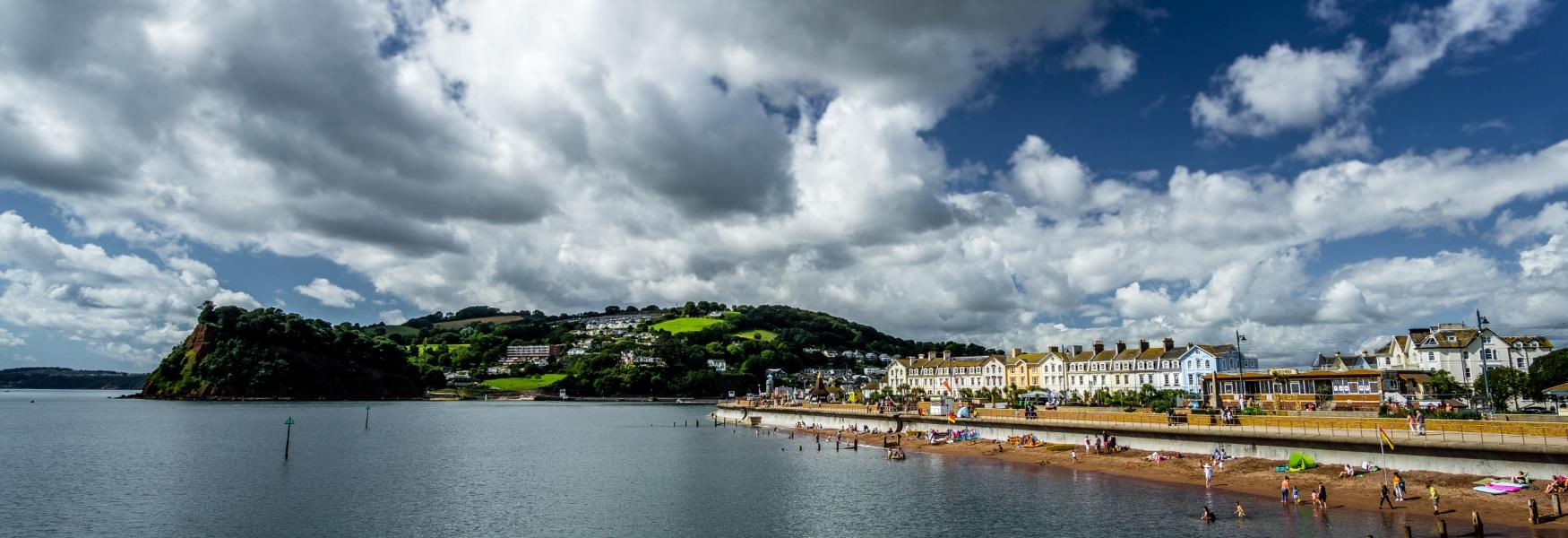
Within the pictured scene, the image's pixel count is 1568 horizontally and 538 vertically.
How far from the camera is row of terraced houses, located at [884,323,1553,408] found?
81.4m

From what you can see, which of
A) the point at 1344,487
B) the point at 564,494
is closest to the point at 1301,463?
the point at 1344,487

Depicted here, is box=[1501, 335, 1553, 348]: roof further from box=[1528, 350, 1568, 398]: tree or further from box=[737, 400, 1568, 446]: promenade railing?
box=[737, 400, 1568, 446]: promenade railing

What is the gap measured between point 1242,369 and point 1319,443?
1858 inches

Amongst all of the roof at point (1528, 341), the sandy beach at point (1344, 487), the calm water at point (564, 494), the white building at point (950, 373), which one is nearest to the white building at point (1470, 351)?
the roof at point (1528, 341)

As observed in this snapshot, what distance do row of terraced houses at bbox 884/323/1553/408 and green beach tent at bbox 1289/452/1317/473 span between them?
24344 millimetres

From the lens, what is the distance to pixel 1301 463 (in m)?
48.5

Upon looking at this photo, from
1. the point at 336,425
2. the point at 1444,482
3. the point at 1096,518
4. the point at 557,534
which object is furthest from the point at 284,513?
the point at 336,425

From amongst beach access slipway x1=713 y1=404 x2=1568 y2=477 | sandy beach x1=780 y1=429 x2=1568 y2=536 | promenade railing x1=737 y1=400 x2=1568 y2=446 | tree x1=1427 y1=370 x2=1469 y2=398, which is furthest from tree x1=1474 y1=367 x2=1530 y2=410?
sandy beach x1=780 y1=429 x2=1568 y2=536

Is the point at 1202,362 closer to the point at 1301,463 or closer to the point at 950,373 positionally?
the point at 950,373

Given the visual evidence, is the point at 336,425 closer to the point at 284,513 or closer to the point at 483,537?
the point at 284,513

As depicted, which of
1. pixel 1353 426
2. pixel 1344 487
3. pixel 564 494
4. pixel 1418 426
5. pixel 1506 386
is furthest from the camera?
pixel 1506 386

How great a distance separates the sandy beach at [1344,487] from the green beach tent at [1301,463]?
0.58m

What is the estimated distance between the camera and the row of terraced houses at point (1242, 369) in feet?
267

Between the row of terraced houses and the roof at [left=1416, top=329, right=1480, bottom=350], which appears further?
the roof at [left=1416, top=329, right=1480, bottom=350]
